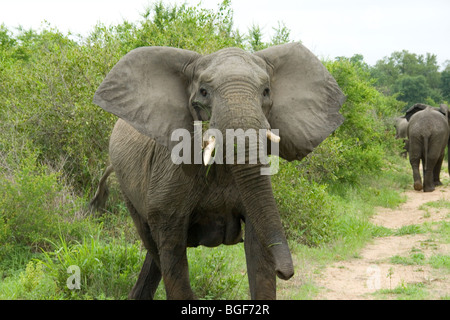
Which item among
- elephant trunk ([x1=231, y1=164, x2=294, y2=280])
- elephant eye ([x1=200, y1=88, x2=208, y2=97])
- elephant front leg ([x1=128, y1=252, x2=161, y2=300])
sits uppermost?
elephant eye ([x1=200, y1=88, x2=208, y2=97])

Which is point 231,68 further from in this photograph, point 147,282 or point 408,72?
point 408,72

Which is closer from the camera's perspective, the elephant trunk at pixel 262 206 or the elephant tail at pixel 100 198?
the elephant trunk at pixel 262 206

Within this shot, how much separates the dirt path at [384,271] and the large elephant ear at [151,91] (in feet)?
8.28

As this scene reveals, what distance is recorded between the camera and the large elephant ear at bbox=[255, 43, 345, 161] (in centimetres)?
377

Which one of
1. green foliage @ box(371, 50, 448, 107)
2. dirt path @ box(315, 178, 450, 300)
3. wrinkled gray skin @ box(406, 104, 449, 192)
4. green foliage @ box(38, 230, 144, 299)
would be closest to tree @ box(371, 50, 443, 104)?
green foliage @ box(371, 50, 448, 107)

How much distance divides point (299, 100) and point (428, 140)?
420 inches

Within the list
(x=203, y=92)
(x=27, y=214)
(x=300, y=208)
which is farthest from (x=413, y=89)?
(x=203, y=92)

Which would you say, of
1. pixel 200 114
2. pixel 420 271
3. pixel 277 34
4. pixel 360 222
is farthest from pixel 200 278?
pixel 277 34

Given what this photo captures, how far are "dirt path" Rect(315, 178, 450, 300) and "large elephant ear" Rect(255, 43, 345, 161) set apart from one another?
2062mm

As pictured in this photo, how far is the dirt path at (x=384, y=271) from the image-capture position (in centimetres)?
555

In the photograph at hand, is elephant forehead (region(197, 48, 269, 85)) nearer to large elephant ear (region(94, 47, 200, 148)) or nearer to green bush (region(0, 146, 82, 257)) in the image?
large elephant ear (region(94, 47, 200, 148))

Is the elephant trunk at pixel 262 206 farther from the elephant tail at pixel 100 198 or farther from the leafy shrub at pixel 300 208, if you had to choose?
the elephant tail at pixel 100 198

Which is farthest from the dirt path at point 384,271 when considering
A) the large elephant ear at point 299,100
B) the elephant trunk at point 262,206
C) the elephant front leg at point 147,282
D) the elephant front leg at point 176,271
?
the elephant trunk at point 262,206

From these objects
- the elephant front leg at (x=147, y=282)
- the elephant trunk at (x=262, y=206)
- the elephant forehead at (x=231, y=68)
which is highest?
the elephant forehead at (x=231, y=68)
